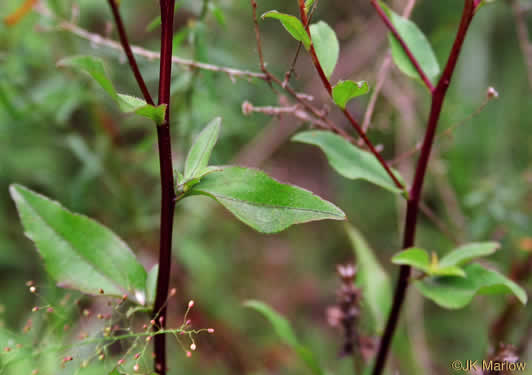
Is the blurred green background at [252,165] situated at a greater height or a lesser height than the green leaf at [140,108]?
lesser

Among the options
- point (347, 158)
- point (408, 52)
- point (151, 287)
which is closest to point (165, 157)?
point (151, 287)

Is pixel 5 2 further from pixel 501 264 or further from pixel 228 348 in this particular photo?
pixel 501 264

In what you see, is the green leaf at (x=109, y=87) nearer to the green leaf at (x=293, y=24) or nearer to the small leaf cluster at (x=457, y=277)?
the green leaf at (x=293, y=24)

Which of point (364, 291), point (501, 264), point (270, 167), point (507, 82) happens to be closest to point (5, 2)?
point (270, 167)

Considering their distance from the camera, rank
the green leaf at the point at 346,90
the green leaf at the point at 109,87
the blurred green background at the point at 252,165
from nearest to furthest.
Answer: the green leaf at the point at 109,87
the green leaf at the point at 346,90
the blurred green background at the point at 252,165

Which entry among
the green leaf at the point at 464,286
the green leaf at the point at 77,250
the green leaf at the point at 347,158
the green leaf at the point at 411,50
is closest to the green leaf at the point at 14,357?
the green leaf at the point at 77,250

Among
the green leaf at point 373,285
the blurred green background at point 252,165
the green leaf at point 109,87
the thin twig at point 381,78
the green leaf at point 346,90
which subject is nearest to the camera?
the green leaf at point 109,87

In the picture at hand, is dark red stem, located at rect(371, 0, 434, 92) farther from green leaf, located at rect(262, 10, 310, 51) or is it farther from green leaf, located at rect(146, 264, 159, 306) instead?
green leaf, located at rect(146, 264, 159, 306)
